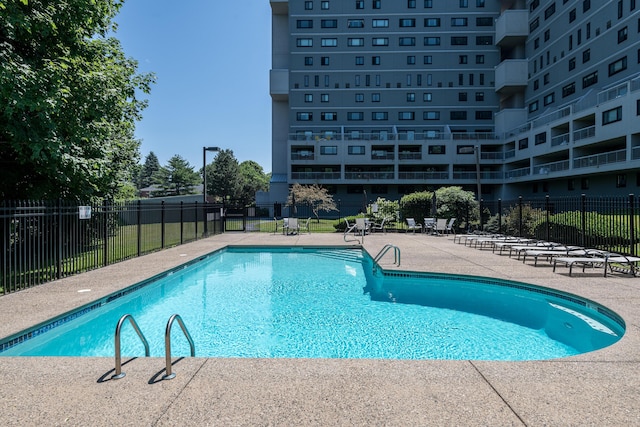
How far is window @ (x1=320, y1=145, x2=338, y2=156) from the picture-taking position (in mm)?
50234

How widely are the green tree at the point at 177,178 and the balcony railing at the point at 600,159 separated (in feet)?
220

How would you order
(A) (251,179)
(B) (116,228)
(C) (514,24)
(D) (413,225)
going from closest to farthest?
(B) (116,228) → (D) (413,225) → (C) (514,24) → (A) (251,179)

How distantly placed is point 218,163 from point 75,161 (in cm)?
7016

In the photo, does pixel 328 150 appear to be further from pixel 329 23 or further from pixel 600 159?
pixel 600 159

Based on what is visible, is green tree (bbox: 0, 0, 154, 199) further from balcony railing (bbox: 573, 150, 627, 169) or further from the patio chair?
balcony railing (bbox: 573, 150, 627, 169)

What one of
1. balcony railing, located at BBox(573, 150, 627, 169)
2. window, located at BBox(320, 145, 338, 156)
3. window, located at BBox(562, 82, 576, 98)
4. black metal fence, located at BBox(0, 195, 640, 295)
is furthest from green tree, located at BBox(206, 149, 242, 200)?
balcony railing, located at BBox(573, 150, 627, 169)

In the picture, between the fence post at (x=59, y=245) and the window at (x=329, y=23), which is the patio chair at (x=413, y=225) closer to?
the fence post at (x=59, y=245)

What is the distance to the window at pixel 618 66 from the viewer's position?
34594 mm

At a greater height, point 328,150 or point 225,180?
point 328,150

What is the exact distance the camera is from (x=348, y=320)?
7.27 m

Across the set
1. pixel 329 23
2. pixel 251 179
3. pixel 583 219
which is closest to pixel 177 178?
pixel 251 179

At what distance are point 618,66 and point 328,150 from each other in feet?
103

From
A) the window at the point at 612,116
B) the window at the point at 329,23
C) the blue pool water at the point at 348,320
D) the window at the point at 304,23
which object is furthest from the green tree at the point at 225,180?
the blue pool water at the point at 348,320

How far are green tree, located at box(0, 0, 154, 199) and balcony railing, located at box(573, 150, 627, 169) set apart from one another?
1386 inches
